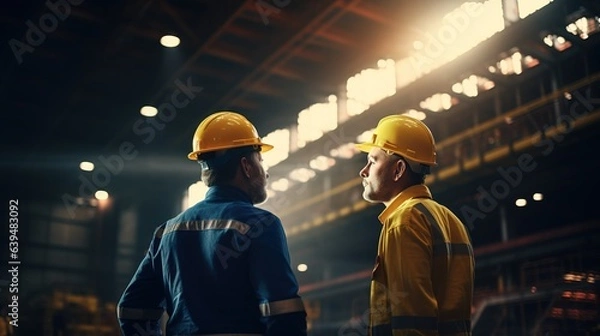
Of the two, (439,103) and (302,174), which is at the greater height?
(439,103)

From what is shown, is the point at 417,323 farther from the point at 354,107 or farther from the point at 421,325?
the point at 354,107

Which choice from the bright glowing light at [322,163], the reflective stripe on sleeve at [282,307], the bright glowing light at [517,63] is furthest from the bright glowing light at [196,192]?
the reflective stripe on sleeve at [282,307]

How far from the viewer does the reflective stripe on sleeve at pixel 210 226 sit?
2.85 meters

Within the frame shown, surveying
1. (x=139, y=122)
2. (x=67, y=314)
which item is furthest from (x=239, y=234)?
(x=67, y=314)

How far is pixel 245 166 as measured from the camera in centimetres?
327

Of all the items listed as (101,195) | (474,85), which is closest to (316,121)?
(474,85)

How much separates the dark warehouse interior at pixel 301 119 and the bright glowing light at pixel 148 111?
0.04m

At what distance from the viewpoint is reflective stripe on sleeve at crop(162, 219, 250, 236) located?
112 inches

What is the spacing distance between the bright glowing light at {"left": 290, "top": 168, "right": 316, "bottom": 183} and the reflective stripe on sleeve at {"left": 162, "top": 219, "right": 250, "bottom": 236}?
15.9m

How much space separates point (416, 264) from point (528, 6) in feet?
33.6

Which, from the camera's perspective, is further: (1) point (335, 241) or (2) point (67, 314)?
(1) point (335, 241)

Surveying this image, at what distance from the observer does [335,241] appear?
2072 cm

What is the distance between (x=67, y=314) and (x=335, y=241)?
28.6 feet

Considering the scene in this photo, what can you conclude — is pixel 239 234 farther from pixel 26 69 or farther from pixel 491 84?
pixel 491 84
